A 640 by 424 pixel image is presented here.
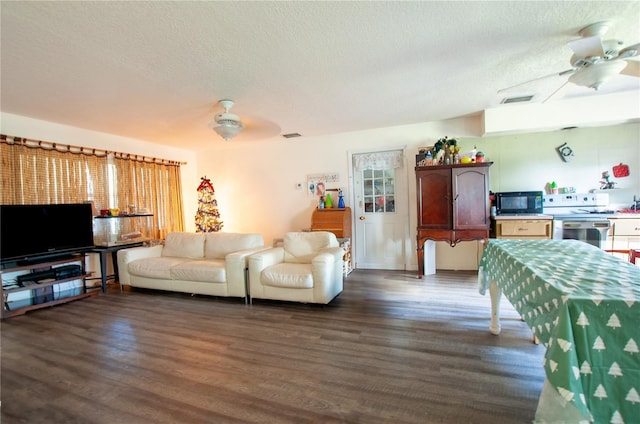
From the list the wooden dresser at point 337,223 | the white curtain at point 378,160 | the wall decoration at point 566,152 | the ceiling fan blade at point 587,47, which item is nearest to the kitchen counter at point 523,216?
the wall decoration at point 566,152

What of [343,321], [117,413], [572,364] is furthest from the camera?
[343,321]

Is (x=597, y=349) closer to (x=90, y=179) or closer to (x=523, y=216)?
(x=523, y=216)

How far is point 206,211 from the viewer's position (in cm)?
573

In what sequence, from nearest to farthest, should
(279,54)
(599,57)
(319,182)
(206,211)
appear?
(599,57) → (279,54) → (319,182) → (206,211)

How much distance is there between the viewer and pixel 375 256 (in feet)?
16.8

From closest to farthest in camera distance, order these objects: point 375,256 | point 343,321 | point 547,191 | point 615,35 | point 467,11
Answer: point 467,11, point 615,35, point 343,321, point 547,191, point 375,256

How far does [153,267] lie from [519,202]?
5.32 meters

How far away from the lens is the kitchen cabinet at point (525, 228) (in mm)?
3830

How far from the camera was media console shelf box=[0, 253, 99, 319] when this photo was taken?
11.0 ft

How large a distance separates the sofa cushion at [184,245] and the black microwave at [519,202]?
4.54 metres

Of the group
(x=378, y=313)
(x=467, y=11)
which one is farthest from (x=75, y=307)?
(x=467, y=11)

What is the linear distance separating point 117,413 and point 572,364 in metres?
2.35

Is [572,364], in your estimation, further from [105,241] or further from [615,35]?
[105,241]

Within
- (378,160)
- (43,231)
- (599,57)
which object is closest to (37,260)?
(43,231)
